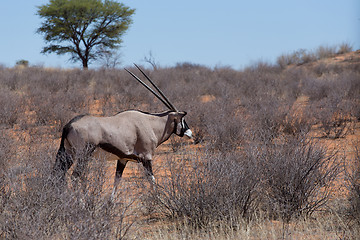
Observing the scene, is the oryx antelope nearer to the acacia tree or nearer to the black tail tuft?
the black tail tuft

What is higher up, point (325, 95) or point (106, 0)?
point (106, 0)

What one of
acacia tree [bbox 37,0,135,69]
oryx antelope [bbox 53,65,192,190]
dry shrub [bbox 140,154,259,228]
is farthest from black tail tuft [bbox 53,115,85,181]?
acacia tree [bbox 37,0,135,69]

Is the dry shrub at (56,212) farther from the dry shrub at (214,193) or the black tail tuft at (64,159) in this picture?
the dry shrub at (214,193)

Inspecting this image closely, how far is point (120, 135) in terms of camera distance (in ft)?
18.7

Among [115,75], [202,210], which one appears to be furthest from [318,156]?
[115,75]

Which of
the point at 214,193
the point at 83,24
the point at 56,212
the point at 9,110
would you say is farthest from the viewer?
the point at 83,24

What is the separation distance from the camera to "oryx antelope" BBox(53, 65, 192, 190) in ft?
17.2

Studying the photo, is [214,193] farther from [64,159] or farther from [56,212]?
[64,159]

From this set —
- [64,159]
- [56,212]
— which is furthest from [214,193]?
[64,159]

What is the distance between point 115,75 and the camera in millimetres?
19562

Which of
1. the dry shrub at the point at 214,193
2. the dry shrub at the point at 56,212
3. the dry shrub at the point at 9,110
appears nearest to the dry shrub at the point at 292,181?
the dry shrub at the point at 214,193

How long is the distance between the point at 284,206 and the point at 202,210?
1.07 m

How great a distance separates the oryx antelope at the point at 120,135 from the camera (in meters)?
5.25

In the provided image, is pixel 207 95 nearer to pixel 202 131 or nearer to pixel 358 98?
pixel 358 98
